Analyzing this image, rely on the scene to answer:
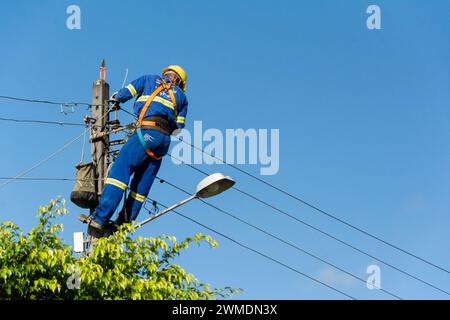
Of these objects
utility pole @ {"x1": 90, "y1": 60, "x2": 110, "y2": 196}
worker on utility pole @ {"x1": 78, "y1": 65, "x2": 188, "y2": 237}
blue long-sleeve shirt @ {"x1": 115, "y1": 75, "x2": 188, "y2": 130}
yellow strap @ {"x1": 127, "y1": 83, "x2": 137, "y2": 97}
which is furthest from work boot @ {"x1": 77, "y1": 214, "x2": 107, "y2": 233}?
yellow strap @ {"x1": 127, "y1": 83, "x2": 137, "y2": 97}

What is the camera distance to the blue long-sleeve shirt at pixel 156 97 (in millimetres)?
18984

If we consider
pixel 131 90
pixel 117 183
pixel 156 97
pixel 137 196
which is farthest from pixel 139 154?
pixel 131 90

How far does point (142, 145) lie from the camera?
18.7 metres

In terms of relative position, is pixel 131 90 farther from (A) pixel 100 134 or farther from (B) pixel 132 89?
(A) pixel 100 134

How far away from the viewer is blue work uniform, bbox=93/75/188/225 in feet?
60.6

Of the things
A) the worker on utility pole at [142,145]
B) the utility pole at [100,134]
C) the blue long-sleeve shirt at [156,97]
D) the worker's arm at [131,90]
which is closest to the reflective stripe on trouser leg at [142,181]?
the worker on utility pole at [142,145]

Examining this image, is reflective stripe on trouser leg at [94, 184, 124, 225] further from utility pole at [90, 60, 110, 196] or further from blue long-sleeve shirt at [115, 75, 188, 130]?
blue long-sleeve shirt at [115, 75, 188, 130]

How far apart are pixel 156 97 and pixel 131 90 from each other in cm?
52

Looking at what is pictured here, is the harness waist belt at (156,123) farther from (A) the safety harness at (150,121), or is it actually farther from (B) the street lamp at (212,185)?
(B) the street lamp at (212,185)
